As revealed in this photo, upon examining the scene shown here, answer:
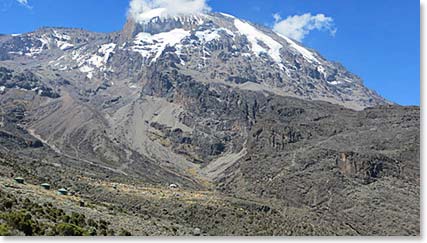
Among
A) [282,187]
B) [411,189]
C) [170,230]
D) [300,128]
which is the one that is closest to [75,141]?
[300,128]

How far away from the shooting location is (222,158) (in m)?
196

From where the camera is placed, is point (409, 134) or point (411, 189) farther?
point (409, 134)

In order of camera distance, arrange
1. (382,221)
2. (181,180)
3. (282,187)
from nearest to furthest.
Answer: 1. (382,221)
2. (282,187)
3. (181,180)

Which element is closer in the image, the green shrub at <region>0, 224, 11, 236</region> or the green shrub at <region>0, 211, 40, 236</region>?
the green shrub at <region>0, 224, 11, 236</region>

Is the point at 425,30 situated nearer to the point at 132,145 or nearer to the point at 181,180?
the point at 181,180

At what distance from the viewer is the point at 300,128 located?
161000 mm

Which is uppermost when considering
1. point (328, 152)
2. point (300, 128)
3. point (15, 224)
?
point (300, 128)

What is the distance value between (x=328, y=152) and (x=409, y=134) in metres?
17.0

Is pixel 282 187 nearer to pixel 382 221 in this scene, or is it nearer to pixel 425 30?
pixel 382 221

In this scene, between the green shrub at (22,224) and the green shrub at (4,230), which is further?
the green shrub at (22,224)

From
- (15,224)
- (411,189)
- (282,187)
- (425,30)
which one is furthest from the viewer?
(282,187)

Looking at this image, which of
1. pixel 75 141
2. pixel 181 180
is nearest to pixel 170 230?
pixel 181 180

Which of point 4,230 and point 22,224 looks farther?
point 22,224

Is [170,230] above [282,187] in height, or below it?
below
